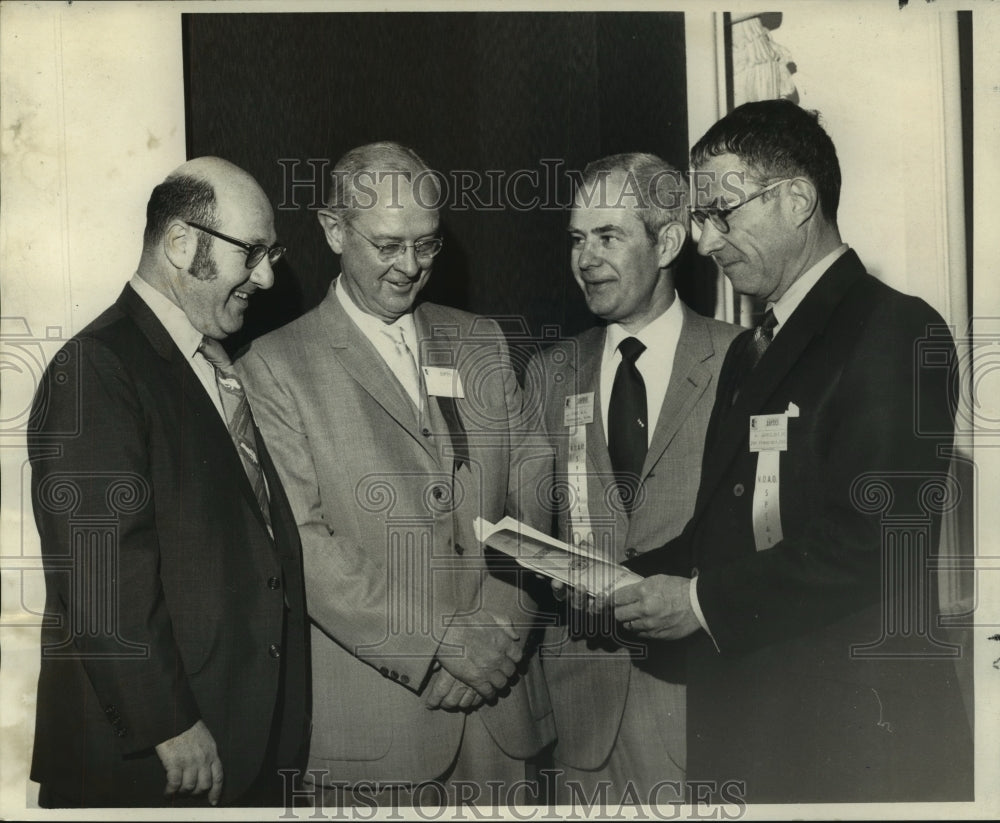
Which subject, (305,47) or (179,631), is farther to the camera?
(305,47)

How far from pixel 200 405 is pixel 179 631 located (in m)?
0.68

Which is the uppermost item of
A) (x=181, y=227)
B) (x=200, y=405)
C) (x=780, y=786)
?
(x=181, y=227)

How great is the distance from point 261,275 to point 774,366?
5.25 ft

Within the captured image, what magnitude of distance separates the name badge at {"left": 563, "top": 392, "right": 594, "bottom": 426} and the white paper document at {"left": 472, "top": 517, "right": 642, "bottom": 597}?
0.36 metres

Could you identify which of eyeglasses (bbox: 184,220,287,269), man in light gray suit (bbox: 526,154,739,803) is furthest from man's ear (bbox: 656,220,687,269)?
eyeglasses (bbox: 184,220,287,269)

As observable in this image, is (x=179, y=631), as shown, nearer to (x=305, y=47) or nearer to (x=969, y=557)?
(x=305, y=47)

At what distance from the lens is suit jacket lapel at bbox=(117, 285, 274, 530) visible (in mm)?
3494

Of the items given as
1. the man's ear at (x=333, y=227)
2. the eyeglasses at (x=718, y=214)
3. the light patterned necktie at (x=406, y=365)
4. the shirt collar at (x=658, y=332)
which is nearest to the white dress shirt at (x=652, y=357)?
the shirt collar at (x=658, y=332)

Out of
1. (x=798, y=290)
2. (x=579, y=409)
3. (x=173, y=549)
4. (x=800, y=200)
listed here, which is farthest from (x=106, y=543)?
(x=800, y=200)

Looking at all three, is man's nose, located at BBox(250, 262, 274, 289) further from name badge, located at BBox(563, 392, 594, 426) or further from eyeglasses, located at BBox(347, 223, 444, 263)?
name badge, located at BBox(563, 392, 594, 426)

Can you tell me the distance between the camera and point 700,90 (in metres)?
3.71

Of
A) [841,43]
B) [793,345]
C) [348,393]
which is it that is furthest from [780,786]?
[841,43]

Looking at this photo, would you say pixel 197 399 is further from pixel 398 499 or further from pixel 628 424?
pixel 628 424

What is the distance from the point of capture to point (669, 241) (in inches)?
144
